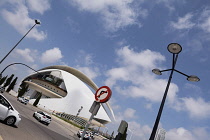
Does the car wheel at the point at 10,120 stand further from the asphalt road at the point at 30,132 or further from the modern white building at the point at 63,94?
the modern white building at the point at 63,94

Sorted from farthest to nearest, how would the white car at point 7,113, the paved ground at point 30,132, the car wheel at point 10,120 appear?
the car wheel at point 10,120 → the white car at point 7,113 → the paved ground at point 30,132

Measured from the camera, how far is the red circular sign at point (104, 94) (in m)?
4.91

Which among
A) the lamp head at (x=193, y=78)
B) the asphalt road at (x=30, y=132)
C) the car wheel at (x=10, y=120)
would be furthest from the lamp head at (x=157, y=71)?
the car wheel at (x=10, y=120)

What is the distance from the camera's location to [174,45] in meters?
7.69

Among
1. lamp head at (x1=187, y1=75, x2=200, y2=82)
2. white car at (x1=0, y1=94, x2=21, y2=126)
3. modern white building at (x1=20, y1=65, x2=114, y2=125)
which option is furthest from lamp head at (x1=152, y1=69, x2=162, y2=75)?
modern white building at (x1=20, y1=65, x2=114, y2=125)

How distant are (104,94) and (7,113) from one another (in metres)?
7.35

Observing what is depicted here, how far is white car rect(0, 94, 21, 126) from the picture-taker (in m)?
9.35

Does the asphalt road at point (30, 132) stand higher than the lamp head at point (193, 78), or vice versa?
the lamp head at point (193, 78)

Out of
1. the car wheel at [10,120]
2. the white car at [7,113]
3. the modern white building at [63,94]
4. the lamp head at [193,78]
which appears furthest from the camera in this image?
the modern white building at [63,94]

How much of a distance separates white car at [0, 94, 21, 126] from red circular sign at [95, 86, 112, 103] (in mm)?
6814

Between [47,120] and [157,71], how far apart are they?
51.5 feet

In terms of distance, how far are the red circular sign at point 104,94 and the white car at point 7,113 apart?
6.81 m

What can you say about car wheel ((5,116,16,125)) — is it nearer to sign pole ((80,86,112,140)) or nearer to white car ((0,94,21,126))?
white car ((0,94,21,126))

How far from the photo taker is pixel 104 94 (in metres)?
5.01
